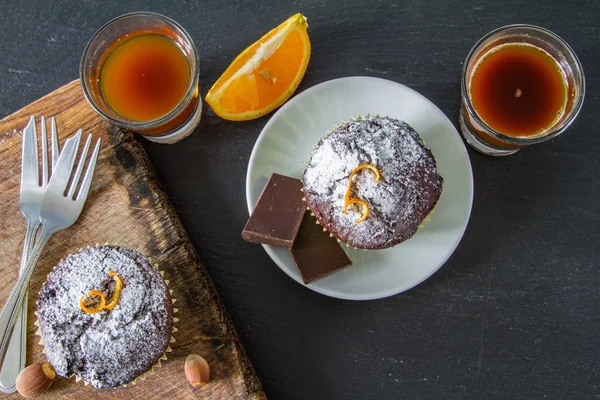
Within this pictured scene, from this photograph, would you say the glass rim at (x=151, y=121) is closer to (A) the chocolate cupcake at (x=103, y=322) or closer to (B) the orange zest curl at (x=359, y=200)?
(A) the chocolate cupcake at (x=103, y=322)

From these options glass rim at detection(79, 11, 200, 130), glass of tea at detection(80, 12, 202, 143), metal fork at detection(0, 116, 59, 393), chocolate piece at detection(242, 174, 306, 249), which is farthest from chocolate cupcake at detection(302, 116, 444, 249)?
metal fork at detection(0, 116, 59, 393)

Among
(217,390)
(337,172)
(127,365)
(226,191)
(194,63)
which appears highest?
A: (194,63)

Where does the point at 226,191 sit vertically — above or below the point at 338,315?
above

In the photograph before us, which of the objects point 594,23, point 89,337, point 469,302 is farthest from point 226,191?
point 594,23

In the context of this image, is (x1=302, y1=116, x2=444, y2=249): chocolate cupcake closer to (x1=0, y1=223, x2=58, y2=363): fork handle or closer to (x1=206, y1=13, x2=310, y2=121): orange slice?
(x1=206, y1=13, x2=310, y2=121): orange slice

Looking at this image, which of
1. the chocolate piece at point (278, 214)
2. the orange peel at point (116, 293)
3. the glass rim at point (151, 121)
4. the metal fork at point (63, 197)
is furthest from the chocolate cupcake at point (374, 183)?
the metal fork at point (63, 197)

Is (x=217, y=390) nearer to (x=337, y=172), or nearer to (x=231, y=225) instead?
(x=231, y=225)

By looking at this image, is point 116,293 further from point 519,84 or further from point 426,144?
point 519,84
